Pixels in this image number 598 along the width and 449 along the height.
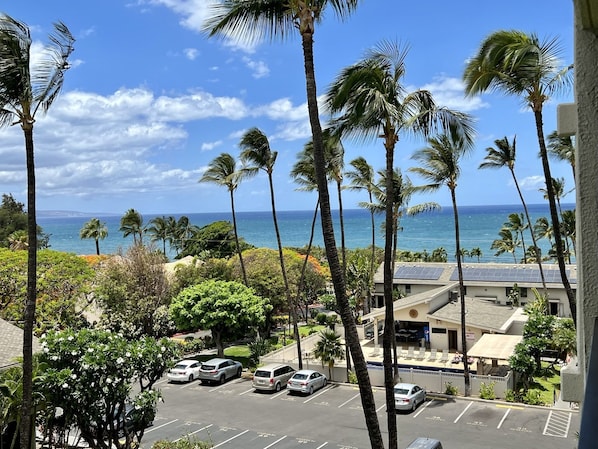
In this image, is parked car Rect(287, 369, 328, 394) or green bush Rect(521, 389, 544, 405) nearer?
green bush Rect(521, 389, 544, 405)

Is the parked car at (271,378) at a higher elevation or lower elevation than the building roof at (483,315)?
lower

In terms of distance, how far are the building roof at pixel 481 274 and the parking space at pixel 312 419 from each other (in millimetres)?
17461

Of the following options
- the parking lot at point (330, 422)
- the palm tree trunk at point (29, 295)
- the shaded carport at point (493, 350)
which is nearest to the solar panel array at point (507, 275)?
the shaded carport at point (493, 350)

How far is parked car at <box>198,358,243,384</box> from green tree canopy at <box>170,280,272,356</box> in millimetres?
3000

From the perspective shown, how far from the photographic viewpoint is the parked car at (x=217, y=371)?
2666 cm

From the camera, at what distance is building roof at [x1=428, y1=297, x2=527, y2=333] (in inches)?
1215

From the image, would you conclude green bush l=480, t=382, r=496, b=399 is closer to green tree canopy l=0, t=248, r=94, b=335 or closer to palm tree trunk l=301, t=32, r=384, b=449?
palm tree trunk l=301, t=32, r=384, b=449

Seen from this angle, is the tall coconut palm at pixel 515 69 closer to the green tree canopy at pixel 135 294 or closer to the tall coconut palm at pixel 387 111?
the tall coconut palm at pixel 387 111

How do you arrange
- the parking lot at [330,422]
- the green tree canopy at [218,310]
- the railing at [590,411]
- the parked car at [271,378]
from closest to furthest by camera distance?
1. the railing at [590,411]
2. the parking lot at [330,422]
3. the parked car at [271,378]
4. the green tree canopy at [218,310]

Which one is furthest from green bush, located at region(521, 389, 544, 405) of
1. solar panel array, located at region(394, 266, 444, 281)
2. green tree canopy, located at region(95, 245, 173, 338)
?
green tree canopy, located at region(95, 245, 173, 338)

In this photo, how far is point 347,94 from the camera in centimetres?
1191

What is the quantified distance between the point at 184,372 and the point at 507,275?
1032 inches

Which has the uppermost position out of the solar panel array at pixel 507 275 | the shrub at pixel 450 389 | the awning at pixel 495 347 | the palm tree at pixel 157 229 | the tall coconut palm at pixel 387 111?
the tall coconut palm at pixel 387 111

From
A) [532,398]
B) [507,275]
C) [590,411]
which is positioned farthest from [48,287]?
[507,275]
